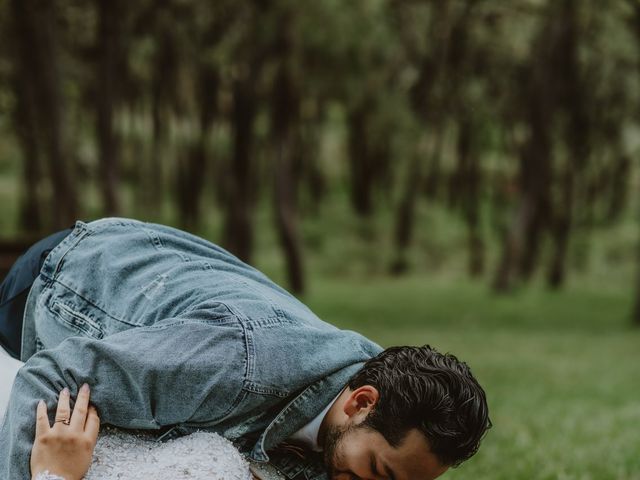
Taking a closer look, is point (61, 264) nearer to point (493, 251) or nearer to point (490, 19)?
point (490, 19)

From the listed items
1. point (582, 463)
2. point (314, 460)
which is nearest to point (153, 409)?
point (314, 460)

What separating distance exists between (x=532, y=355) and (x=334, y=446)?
9.73m

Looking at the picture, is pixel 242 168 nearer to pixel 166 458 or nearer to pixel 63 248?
pixel 63 248

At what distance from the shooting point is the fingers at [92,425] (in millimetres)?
2600

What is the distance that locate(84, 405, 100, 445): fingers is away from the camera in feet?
8.53

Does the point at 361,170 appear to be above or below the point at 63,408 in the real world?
below

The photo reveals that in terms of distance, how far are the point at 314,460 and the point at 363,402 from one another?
1.22 feet

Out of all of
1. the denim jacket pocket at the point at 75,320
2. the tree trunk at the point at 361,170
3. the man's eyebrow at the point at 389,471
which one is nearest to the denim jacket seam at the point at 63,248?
the denim jacket pocket at the point at 75,320

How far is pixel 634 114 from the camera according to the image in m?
24.0

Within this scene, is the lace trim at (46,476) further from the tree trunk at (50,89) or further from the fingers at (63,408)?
the tree trunk at (50,89)

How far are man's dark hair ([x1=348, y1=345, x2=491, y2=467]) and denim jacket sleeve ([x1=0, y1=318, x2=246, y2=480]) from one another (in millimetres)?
515

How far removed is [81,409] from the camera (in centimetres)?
261

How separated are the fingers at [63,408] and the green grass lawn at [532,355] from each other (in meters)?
2.66

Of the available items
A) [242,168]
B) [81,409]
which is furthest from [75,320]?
[242,168]
